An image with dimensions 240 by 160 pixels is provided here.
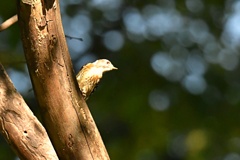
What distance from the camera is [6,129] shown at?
3.36 metres

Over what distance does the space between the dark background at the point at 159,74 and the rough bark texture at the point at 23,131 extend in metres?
3.24

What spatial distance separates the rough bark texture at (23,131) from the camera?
3.36m

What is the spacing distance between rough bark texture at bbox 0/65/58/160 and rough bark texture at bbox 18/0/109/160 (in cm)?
7

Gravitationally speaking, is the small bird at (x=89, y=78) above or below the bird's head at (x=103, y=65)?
above

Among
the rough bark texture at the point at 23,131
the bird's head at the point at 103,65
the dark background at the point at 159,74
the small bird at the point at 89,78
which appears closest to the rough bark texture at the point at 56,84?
the rough bark texture at the point at 23,131

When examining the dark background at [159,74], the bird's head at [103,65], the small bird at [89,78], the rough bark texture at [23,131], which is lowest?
the dark background at [159,74]

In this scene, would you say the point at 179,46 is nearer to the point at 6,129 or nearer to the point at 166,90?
the point at 166,90

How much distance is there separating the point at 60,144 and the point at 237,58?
5.85 metres

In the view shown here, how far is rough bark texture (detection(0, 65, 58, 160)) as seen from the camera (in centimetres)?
336

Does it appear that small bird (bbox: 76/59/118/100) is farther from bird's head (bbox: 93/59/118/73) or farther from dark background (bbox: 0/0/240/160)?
dark background (bbox: 0/0/240/160)

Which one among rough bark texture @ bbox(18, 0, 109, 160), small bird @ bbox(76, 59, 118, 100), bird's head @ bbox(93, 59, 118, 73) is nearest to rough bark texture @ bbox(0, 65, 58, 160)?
rough bark texture @ bbox(18, 0, 109, 160)

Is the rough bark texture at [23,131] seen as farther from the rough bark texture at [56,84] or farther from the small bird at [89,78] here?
the small bird at [89,78]

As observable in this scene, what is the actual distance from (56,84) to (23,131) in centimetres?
22

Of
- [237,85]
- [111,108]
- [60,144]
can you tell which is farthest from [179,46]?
[60,144]
